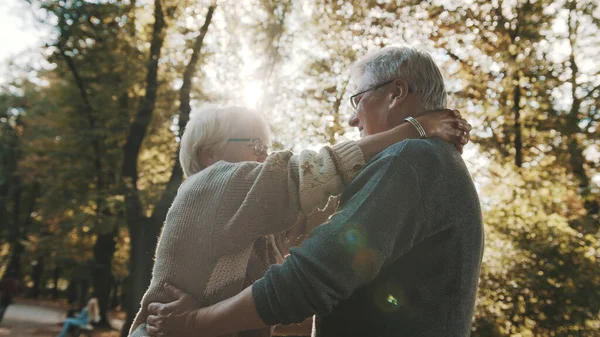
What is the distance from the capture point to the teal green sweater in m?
1.27

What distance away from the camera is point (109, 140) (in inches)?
603

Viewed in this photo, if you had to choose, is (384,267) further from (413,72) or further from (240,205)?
(413,72)

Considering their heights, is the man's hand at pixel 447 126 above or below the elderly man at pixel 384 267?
above

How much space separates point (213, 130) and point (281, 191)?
Result: 82 centimetres

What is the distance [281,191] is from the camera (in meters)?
1.64

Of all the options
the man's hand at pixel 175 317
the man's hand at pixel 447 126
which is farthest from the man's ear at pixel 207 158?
the man's hand at pixel 447 126

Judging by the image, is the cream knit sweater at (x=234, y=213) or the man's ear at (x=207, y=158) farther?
the man's ear at (x=207, y=158)

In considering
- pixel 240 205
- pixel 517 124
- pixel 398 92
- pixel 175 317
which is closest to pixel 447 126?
pixel 398 92

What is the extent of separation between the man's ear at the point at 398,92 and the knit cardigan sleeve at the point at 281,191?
0.94 ft

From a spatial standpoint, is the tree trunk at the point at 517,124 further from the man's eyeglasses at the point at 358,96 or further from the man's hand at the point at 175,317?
the man's hand at the point at 175,317

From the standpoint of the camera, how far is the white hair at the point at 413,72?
5.90ft

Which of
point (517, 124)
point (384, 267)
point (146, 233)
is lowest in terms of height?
point (384, 267)

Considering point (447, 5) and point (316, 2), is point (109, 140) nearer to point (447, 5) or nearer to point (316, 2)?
point (316, 2)

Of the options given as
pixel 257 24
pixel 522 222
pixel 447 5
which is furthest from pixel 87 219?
pixel 447 5
